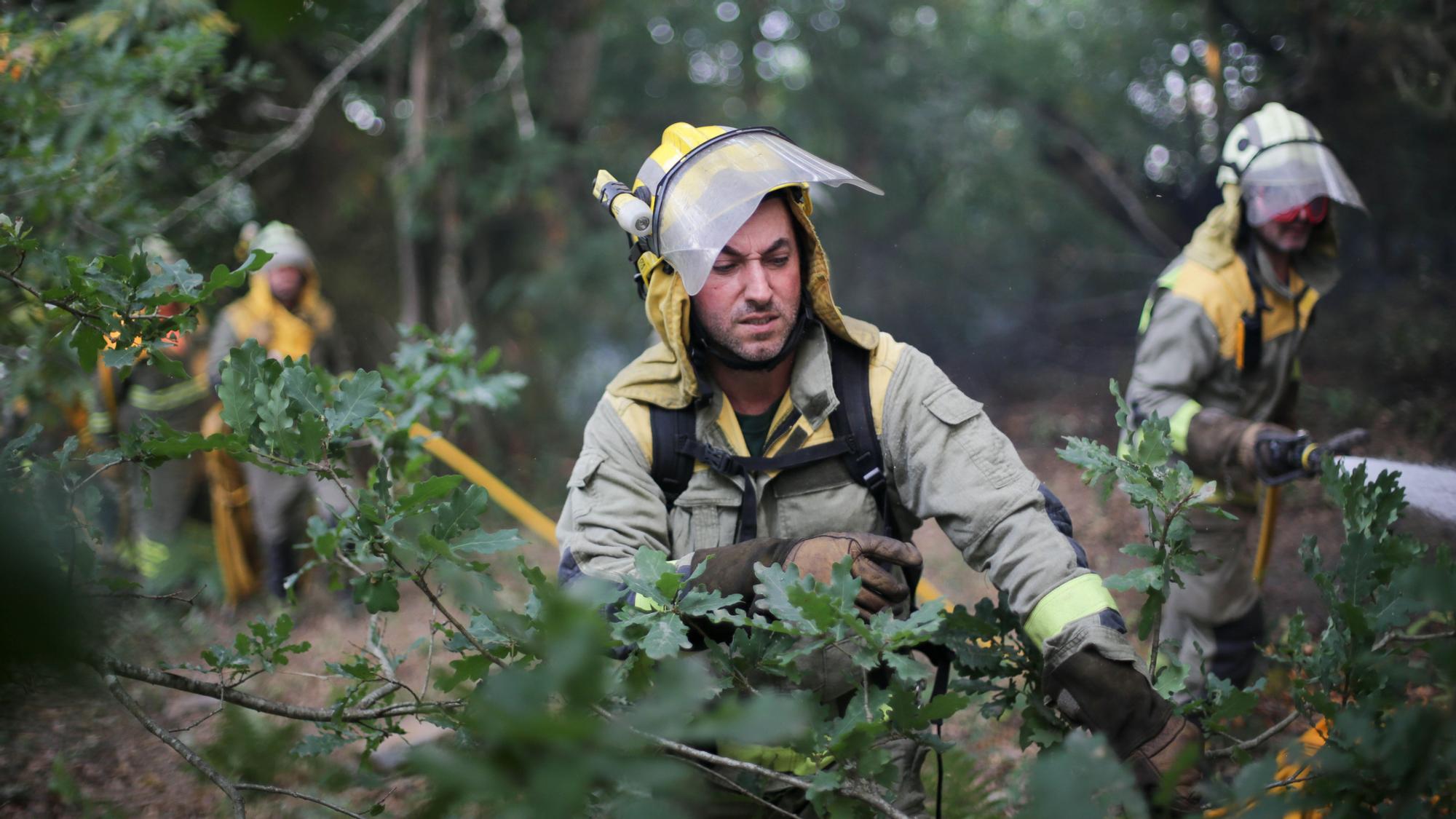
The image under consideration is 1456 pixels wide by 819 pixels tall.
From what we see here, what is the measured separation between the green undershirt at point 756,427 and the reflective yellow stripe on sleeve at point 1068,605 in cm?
80

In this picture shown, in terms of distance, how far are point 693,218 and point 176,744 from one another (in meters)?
1.64

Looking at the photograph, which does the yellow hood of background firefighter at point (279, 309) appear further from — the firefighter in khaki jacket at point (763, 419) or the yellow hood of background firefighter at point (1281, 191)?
the yellow hood of background firefighter at point (1281, 191)

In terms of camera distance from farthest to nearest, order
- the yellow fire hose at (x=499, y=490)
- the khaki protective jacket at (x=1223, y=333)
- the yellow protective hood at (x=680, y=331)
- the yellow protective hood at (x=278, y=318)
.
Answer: the yellow protective hood at (x=278, y=318) < the yellow fire hose at (x=499, y=490) < the khaki protective jacket at (x=1223, y=333) < the yellow protective hood at (x=680, y=331)

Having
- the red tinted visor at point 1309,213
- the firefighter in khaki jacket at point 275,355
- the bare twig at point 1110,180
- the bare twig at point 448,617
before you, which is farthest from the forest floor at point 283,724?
the bare twig at point 1110,180

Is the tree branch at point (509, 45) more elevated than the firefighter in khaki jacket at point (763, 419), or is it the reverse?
the tree branch at point (509, 45)

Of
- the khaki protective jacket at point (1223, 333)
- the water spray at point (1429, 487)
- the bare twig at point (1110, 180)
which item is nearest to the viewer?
the water spray at point (1429, 487)

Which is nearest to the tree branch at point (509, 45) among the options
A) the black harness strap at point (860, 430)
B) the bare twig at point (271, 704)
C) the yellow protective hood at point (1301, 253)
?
the yellow protective hood at point (1301, 253)

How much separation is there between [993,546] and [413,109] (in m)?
7.27

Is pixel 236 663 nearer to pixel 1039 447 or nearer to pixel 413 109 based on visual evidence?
pixel 413 109

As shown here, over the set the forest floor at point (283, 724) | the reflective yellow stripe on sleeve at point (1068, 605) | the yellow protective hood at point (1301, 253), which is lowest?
the forest floor at point (283, 724)

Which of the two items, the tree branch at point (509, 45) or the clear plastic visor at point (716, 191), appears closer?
the clear plastic visor at point (716, 191)

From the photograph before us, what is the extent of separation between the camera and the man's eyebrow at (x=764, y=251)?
2.57 metres

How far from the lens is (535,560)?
7.20 metres

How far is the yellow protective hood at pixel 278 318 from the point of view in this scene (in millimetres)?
6590
